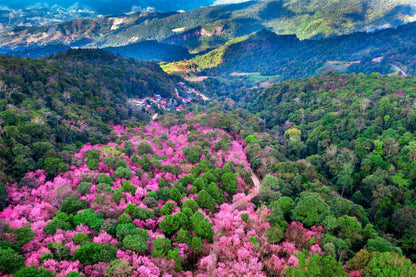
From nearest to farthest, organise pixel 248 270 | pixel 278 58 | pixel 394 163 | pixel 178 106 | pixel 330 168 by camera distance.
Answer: pixel 248 270 → pixel 394 163 → pixel 330 168 → pixel 178 106 → pixel 278 58

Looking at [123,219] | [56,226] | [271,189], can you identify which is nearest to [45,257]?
[56,226]

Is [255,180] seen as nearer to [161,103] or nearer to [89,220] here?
[89,220]

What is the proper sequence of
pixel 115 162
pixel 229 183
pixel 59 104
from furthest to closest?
pixel 59 104
pixel 115 162
pixel 229 183

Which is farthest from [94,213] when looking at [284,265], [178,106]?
[178,106]

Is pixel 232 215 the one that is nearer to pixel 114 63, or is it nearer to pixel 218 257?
pixel 218 257

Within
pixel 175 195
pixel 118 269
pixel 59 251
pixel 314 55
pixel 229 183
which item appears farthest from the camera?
pixel 314 55

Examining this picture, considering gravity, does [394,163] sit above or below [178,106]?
below
